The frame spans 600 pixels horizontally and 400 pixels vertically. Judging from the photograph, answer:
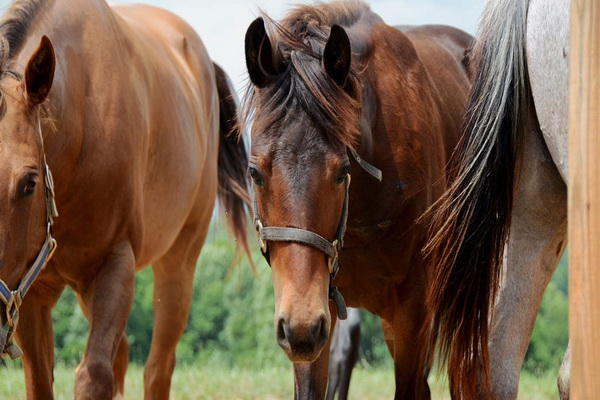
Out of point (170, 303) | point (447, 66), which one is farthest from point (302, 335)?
point (170, 303)

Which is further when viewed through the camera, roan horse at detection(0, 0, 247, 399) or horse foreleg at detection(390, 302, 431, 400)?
horse foreleg at detection(390, 302, 431, 400)

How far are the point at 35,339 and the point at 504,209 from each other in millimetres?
2485

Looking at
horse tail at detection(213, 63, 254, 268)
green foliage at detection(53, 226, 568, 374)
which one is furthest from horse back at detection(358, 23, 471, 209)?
green foliage at detection(53, 226, 568, 374)

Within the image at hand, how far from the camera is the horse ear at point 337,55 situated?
3.26 metres

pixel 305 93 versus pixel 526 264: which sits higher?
pixel 305 93

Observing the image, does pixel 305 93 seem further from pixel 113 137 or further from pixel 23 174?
pixel 113 137

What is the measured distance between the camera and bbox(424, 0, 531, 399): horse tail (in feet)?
9.18

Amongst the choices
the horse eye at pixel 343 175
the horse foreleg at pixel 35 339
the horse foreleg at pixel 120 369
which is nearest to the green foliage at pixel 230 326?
the horse foreleg at pixel 120 369

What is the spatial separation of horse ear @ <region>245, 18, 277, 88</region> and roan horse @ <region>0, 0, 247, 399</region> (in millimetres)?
775

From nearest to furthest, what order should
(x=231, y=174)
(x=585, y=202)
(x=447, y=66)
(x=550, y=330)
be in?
(x=585, y=202), (x=447, y=66), (x=231, y=174), (x=550, y=330)

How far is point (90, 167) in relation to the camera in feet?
12.9

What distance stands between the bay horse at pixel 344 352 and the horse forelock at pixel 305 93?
323cm

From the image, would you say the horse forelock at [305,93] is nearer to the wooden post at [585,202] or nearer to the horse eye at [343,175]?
the horse eye at [343,175]

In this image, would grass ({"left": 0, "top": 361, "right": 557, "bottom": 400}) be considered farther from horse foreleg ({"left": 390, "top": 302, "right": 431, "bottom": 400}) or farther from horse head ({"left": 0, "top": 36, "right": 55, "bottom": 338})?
horse head ({"left": 0, "top": 36, "right": 55, "bottom": 338})
